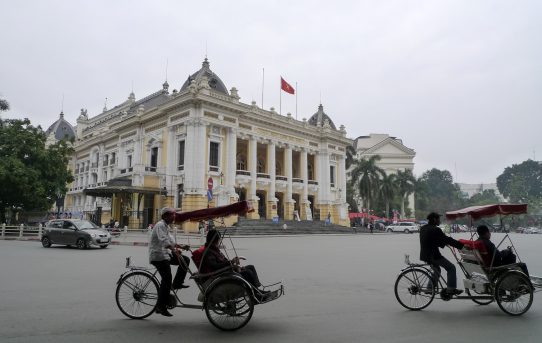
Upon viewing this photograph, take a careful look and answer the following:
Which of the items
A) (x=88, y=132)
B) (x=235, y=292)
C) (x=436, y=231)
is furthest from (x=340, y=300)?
(x=88, y=132)

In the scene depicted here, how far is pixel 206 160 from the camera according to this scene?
1385 inches

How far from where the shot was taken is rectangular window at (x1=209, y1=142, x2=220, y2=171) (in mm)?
36094

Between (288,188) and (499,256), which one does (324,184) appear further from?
(499,256)

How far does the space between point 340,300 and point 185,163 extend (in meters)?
29.2

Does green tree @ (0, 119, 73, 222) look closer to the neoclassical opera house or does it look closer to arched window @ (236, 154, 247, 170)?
the neoclassical opera house

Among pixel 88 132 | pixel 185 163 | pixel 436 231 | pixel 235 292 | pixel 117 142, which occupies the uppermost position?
pixel 88 132

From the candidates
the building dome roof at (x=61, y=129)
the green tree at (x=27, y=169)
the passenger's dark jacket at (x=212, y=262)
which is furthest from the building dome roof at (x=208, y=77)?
the passenger's dark jacket at (x=212, y=262)

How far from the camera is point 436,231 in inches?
263

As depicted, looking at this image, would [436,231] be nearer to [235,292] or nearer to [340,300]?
[340,300]

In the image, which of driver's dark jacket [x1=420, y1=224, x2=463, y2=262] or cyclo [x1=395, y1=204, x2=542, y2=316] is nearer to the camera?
cyclo [x1=395, y1=204, x2=542, y2=316]

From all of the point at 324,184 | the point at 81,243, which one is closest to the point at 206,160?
the point at 324,184

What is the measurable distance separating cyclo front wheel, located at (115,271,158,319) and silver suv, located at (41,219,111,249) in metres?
13.5

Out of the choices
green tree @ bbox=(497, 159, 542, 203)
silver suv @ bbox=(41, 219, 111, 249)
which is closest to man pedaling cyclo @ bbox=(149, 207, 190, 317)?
silver suv @ bbox=(41, 219, 111, 249)

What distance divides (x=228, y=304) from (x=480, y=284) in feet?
13.3
